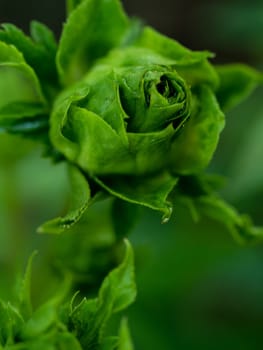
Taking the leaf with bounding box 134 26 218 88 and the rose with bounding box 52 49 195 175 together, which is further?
the leaf with bounding box 134 26 218 88

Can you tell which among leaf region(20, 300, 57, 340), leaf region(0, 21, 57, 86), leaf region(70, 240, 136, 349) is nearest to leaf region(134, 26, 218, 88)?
leaf region(0, 21, 57, 86)

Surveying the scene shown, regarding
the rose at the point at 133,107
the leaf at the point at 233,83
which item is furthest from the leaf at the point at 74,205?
the leaf at the point at 233,83

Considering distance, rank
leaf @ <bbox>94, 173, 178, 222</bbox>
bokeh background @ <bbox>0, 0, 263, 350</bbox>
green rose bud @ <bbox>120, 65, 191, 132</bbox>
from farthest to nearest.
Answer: bokeh background @ <bbox>0, 0, 263, 350</bbox>, leaf @ <bbox>94, 173, 178, 222</bbox>, green rose bud @ <bbox>120, 65, 191, 132</bbox>

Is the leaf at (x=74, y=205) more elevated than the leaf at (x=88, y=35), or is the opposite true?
the leaf at (x=88, y=35)

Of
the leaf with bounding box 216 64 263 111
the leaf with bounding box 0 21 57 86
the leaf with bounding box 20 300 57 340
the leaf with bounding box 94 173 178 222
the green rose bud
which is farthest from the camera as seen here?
the leaf with bounding box 216 64 263 111

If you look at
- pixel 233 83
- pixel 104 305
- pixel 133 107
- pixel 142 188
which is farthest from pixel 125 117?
pixel 233 83

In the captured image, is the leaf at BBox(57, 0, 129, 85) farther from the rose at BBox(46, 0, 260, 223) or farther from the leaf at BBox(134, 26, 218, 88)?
the leaf at BBox(134, 26, 218, 88)

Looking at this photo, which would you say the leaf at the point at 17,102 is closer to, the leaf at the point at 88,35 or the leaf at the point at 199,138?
the leaf at the point at 88,35
